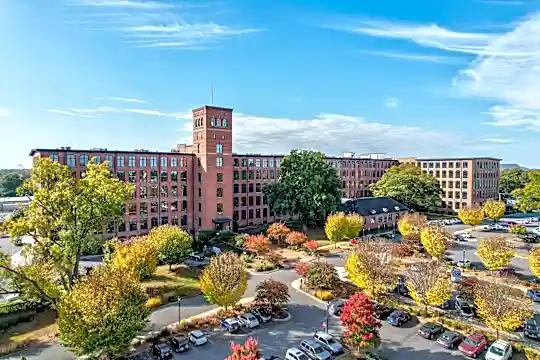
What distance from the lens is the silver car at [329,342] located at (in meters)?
27.9

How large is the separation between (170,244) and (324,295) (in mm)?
20324

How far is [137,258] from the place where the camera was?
3838 cm

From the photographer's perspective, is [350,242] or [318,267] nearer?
[318,267]

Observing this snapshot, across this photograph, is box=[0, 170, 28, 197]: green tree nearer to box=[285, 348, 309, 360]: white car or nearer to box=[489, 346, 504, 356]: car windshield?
box=[285, 348, 309, 360]: white car

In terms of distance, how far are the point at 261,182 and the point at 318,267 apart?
41.7 metres

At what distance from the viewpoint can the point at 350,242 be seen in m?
64.9

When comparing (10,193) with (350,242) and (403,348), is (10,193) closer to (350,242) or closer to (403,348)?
(350,242)

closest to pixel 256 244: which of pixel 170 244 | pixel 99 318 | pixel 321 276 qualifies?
pixel 170 244

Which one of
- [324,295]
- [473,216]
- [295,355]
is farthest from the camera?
[473,216]

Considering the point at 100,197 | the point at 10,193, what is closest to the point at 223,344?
the point at 100,197

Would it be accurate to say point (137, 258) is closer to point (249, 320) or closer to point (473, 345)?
point (249, 320)

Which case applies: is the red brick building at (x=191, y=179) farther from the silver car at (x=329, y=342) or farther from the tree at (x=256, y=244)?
the silver car at (x=329, y=342)

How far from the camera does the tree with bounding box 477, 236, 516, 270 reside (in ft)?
141

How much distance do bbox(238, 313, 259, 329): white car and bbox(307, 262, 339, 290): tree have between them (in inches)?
345
